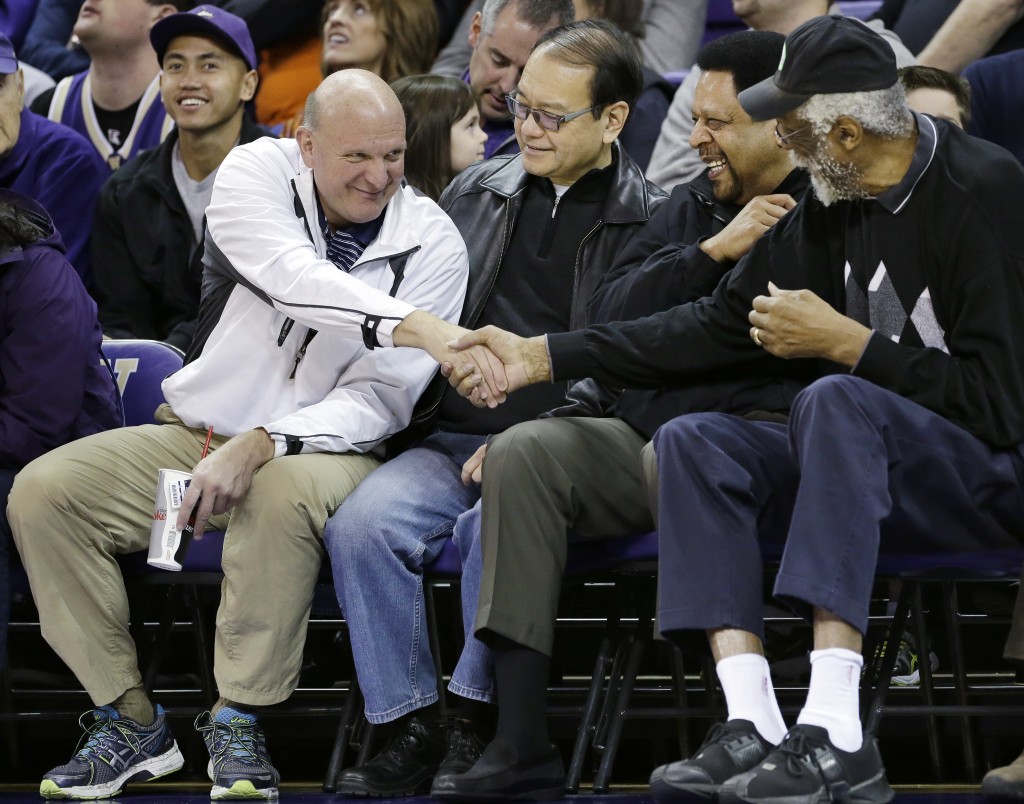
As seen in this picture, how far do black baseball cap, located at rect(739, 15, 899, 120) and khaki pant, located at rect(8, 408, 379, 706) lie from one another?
1.30 metres

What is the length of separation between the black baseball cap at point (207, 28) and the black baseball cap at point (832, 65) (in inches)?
97.1

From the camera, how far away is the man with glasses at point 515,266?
3.19 meters

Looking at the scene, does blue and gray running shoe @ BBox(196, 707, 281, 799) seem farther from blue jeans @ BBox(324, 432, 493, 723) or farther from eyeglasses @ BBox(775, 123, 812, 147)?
eyeglasses @ BBox(775, 123, 812, 147)

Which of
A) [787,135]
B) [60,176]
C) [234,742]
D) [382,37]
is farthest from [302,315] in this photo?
[382,37]

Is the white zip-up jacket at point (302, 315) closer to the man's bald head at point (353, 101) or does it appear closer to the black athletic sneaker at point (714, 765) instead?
the man's bald head at point (353, 101)

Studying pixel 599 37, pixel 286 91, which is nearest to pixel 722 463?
pixel 599 37

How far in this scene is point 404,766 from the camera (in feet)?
10.1

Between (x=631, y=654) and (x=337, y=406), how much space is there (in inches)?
35.0

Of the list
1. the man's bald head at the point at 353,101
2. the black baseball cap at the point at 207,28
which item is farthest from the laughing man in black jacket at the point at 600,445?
the black baseball cap at the point at 207,28

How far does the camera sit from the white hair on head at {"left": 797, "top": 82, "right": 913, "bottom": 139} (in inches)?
112

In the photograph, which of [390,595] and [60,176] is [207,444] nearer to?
[390,595]

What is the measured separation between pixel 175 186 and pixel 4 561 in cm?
173

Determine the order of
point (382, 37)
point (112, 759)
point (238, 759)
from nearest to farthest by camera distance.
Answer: point (238, 759) → point (112, 759) → point (382, 37)

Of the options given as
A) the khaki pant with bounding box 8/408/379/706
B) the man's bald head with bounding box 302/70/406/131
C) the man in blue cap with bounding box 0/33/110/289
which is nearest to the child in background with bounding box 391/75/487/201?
the man's bald head with bounding box 302/70/406/131
